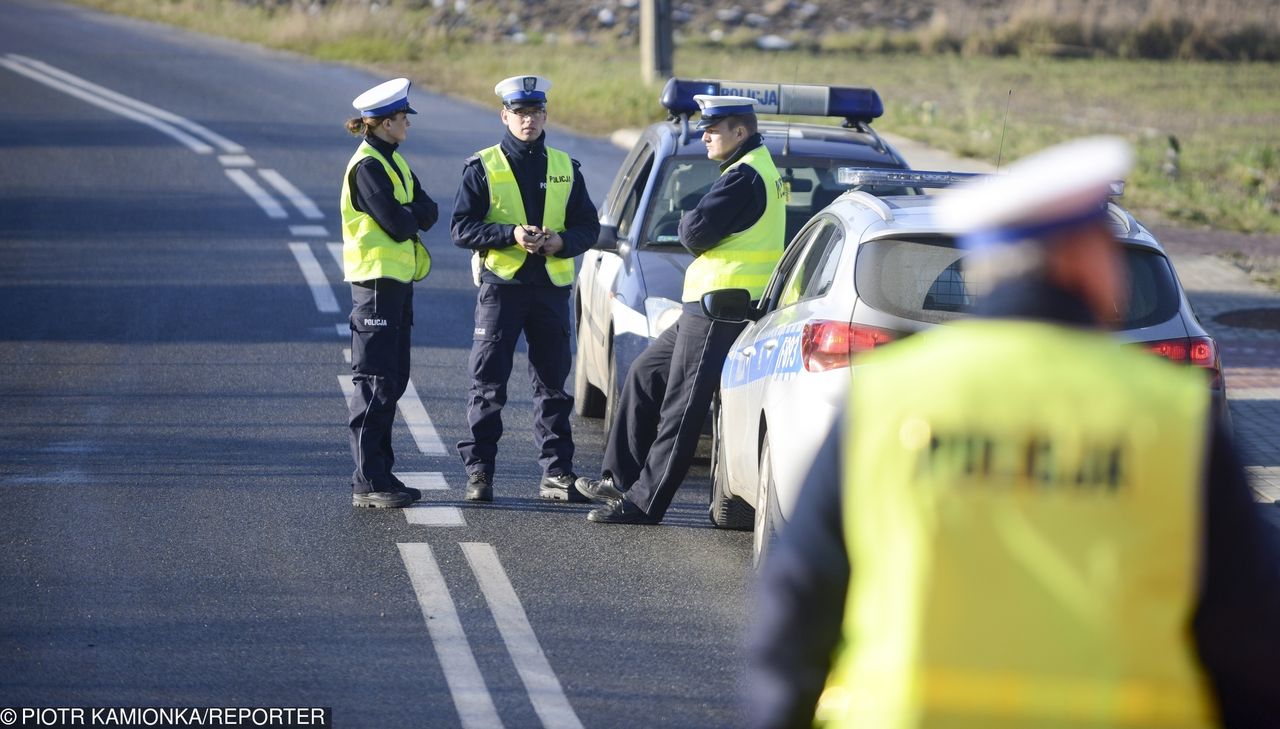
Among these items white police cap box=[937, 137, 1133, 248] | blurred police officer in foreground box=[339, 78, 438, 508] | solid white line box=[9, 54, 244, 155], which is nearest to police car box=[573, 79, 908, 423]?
blurred police officer in foreground box=[339, 78, 438, 508]

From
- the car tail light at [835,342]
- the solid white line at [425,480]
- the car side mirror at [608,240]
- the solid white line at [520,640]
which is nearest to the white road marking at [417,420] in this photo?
the solid white line at [425,480]

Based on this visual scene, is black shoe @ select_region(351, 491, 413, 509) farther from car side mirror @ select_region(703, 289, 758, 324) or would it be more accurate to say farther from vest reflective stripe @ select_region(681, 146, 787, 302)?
car side mirror @ select_region(703, 289, 758, 324)

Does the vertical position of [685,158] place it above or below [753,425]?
above

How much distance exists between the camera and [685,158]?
30.8ft

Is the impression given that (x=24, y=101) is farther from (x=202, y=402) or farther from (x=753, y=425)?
(x=753, y=425)

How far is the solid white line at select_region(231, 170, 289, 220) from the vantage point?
16.6 meters

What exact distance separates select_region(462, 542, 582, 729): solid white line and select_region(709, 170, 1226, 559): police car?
101cm

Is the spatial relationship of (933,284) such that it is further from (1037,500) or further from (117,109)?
(117,109)

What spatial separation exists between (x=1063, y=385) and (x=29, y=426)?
26.3 ft

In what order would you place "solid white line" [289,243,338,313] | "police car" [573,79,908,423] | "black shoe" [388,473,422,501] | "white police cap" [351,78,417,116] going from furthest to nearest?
"solid white line" [289,243,338,313], "police car" [573,79,908,423], "black shoe" [388,473,422,501], "white police cap" [351,78,417,116]

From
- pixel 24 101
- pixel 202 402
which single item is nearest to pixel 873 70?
pixel 24 101

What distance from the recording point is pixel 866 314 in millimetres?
6070

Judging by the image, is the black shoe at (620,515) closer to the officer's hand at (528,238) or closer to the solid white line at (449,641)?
the solid white line at (449,641)

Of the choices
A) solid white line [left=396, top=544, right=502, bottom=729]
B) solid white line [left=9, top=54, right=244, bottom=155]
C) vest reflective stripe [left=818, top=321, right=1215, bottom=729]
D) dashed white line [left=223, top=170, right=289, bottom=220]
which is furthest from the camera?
solid white line [left=9, top=54, right=244, bottom=155]
